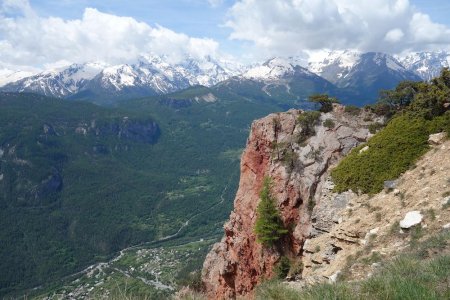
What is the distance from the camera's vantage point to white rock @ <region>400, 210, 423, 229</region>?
20781mm

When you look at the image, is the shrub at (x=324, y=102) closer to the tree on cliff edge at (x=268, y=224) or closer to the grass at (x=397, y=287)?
the tree on cliff edge at (x=268, y=224)

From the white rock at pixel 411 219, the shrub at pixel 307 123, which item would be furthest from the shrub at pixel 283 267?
the white rock at pixel 411 219

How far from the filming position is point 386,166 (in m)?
30.6

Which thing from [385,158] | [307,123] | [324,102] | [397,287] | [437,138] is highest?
[324,102]

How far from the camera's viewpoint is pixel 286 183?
37.6 meters

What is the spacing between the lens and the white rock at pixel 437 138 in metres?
29.3

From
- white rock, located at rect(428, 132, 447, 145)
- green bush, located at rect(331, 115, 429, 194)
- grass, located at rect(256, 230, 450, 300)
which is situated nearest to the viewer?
grass, located at rect(256, 230, 450, 300)

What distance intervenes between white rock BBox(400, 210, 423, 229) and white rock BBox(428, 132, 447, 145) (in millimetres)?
10020

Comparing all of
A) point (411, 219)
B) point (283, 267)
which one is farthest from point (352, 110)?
point (411, 219)

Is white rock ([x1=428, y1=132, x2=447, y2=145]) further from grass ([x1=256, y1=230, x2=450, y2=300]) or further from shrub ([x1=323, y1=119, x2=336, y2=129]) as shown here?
grass ([x1=256, y1=230, x2=450, y2=300])

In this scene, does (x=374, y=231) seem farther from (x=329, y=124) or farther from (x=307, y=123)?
(x=307, y=123)

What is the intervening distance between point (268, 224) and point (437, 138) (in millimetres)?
14608

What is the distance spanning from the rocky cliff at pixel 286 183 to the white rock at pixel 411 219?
8714 millimetres

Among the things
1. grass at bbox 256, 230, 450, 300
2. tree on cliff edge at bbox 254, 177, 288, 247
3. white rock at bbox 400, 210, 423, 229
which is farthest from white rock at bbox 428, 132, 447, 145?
grass at bbox 256, 230, 450, 300
